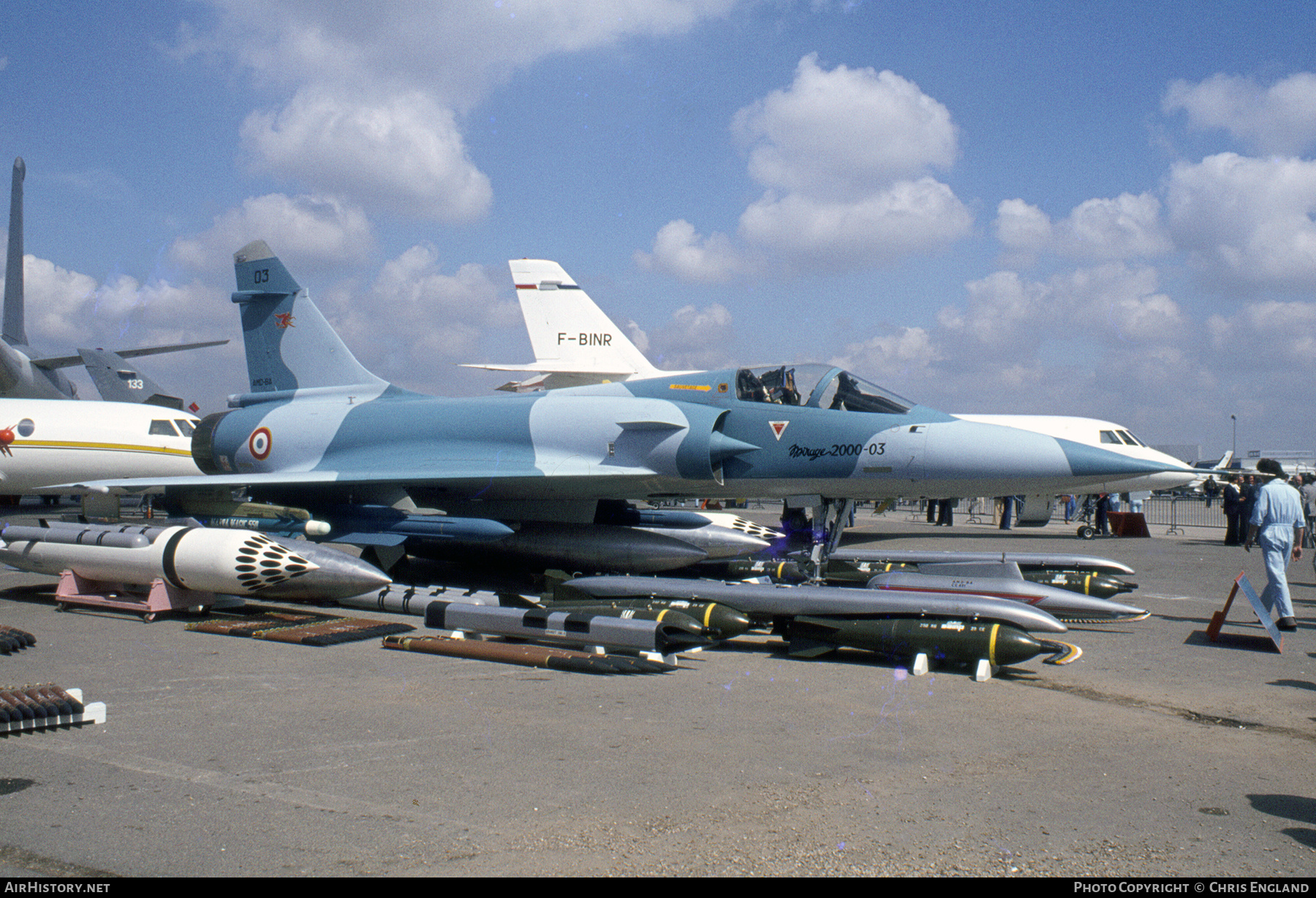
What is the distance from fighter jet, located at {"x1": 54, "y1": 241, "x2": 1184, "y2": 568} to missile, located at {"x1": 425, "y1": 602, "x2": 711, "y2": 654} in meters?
2.92

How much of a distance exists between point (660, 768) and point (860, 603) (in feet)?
10.8

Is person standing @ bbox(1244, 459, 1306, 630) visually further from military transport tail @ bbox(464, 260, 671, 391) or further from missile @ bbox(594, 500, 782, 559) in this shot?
military transport tail @ bbox(464, 260, 671, 391)

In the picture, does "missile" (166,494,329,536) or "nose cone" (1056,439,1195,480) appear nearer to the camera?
"nose cone" (1056,439,1195,480)

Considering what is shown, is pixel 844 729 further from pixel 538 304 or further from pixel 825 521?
pixel 538 304

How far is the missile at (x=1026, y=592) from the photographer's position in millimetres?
7879

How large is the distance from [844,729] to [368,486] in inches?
308

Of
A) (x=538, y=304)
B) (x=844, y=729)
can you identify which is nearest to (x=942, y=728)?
(x=844, y=729)

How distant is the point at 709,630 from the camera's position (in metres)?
6.87

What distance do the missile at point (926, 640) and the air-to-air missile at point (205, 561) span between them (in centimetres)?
426

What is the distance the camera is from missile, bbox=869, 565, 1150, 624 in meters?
7.88

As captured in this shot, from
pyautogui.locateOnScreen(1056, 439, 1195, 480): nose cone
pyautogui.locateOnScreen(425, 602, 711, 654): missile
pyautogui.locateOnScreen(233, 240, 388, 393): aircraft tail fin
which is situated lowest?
pyautogui.locateOnScreen(425, 602, 711, 654): missile

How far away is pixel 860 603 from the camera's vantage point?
7.01 m

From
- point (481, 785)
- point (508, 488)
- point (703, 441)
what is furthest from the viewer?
point (508, 488)

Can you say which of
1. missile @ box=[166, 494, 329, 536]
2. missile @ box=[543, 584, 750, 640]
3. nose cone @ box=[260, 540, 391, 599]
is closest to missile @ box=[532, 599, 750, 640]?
missile @ box=[543, 584, 750, 640]
